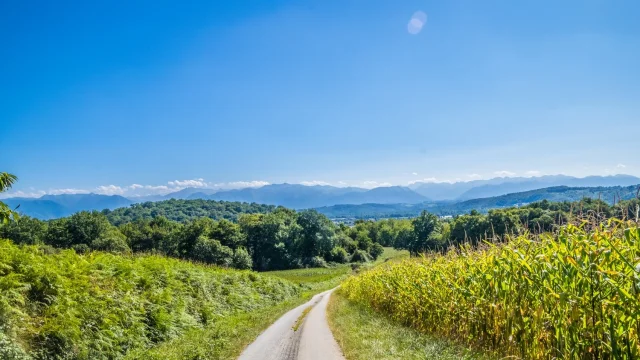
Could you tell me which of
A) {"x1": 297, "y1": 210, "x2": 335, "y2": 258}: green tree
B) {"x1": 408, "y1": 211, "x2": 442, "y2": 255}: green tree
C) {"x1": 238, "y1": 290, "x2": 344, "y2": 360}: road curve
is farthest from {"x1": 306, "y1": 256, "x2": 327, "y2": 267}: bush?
{"x1": 238, "y1": 290, "x2": 344, "y2": 360}: road curve

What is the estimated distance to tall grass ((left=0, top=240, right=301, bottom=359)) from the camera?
10.4 metres

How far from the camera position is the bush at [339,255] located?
110625 mm

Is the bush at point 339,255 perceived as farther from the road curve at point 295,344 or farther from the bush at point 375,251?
the road curve at point 295,344

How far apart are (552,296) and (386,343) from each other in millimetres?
6684

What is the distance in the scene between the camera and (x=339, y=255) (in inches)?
4434

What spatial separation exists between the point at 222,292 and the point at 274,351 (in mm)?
14516

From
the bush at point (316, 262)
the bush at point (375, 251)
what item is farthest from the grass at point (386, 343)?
the bush at point (375, 251)

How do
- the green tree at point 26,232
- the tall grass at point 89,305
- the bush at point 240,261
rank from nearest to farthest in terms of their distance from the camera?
the tall grass at point 89,305 < the green tree at point 26,232 < the bush at point 240,261

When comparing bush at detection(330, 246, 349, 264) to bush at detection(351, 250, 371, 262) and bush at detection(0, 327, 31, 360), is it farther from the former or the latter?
bush at detection(0, 327, 31, 360)

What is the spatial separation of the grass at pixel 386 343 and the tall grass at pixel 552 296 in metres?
0.86

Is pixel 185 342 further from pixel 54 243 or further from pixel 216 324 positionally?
pixel 54 243

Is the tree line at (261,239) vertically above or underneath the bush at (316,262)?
above

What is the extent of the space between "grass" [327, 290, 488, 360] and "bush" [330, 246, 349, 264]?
9385 centimetres

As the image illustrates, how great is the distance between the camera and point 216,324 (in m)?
20.4
